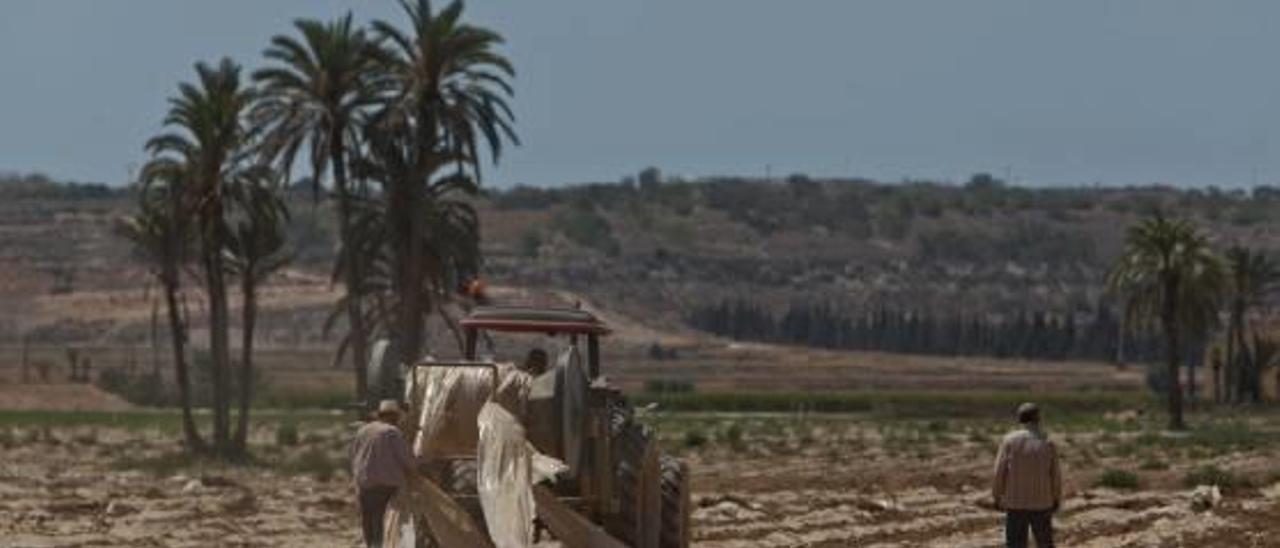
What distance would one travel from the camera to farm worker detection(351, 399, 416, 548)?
71.1ft

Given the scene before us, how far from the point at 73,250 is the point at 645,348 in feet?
165

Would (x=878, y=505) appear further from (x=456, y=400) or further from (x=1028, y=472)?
(x=456, y=400)

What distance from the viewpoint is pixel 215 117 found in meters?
62.5

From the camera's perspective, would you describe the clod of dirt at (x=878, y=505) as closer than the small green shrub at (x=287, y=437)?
Yes

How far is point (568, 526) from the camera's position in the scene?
21.7 metres

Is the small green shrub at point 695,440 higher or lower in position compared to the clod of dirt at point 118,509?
lower

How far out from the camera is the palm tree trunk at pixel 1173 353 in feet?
265

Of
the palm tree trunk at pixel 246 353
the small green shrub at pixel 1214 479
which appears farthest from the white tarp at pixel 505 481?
the palm tree trunk at pixel 246 353

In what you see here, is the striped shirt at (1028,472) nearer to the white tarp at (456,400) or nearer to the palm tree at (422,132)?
the white tarp at (456,400)

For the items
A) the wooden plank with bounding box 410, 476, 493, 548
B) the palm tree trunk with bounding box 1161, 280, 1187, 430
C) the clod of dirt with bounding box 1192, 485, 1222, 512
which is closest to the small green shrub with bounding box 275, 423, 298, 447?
the palm tree trunk with bounding box 1161, 280, 1187, 430

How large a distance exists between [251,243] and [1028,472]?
4456 centimetres

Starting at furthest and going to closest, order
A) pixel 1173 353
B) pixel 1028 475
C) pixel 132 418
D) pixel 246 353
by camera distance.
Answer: pixel 132 418 → pixel 1173 353 → pixel 246 353 → pixel 1028 475

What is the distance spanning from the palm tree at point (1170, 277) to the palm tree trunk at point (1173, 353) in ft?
0.10

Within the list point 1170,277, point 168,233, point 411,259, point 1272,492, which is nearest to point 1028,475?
A: point 1272,492
